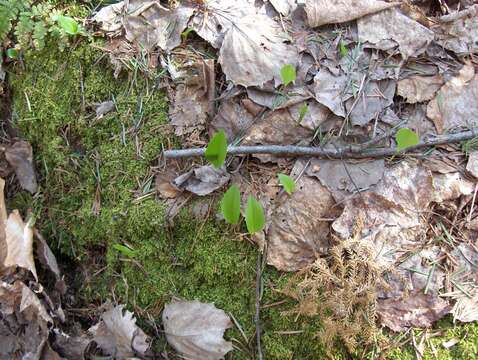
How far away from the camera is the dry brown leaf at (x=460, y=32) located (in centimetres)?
248

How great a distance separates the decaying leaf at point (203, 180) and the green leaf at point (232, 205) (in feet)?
0.79

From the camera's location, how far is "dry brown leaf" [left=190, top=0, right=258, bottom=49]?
8.39ft

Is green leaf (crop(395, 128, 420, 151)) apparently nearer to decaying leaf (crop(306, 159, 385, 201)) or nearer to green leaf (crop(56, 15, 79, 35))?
decaying leaf (crop(306, 159, 385, 201))

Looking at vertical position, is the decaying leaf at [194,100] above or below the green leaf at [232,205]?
above

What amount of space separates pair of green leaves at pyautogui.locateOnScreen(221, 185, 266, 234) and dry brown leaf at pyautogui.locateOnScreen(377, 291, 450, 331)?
27.4 inches

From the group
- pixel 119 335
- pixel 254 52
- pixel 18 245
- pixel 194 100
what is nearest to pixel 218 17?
pixel 254 52

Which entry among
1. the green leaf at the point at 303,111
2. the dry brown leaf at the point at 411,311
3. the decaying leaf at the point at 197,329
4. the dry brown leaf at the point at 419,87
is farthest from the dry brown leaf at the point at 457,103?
the decaying leaf at the point at 197,329

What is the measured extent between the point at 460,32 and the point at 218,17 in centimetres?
137

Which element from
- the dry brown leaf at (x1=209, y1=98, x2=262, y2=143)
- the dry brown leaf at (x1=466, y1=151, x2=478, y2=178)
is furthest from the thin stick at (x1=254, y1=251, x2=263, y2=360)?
the dry brown leaf at (x1=466, y1=151, x2=478, y2=178)

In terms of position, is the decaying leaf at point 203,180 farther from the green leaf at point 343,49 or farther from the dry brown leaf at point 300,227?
the green leaf at point 343,49

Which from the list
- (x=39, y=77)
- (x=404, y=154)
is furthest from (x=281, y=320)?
(x=39, y=77)

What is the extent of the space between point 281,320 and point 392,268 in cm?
61

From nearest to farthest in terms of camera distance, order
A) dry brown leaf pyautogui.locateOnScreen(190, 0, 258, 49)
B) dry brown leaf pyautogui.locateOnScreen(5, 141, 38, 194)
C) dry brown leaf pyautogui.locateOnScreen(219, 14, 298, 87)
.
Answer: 1. dry brown leaf pyautogui.locateOnScreen(219, 14, 298, 87)
2. dry brown leaf pyautogui.locateOnScreen(190, 0, 258, 49)
3. dry brown leaf pyautogui.locateOnScreen(5, 141, 38, 194)

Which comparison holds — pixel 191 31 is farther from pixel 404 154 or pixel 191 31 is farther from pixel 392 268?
pixel 392 268
